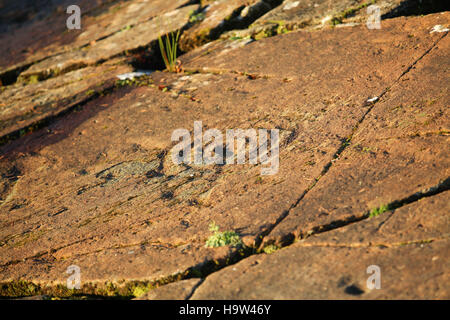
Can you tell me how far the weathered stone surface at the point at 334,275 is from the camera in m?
1.68

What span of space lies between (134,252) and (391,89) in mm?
2006

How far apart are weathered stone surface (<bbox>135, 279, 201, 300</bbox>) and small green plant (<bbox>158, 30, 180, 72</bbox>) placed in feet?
9.56

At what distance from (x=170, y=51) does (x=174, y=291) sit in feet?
11.0

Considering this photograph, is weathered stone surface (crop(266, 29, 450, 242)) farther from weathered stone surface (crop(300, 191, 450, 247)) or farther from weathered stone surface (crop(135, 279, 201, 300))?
weathered stone surface (crop(135, 279, 201, 300))

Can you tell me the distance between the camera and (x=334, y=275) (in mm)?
1812

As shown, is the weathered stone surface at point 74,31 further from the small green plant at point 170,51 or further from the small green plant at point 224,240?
the small green plant at point 224,240

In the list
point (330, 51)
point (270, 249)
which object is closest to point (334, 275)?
point (270, 249)

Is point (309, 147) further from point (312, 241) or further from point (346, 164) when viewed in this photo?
point (312, 241)

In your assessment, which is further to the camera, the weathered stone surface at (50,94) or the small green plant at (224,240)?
the weathered stone surface at (50,94)

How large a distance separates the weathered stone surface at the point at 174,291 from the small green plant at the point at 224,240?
22cm

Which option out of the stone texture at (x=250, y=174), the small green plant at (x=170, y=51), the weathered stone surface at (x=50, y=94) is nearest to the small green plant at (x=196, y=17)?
the small green plant at (x=170, y=51)

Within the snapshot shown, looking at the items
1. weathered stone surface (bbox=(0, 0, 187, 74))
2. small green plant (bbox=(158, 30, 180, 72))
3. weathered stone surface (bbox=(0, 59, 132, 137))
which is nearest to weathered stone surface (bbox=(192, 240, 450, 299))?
small green plant (bbox=(158, 30, 180, 72))

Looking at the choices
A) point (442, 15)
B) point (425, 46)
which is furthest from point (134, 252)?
point (442, 15)

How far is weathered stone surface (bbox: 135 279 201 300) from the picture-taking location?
195 centimetres
